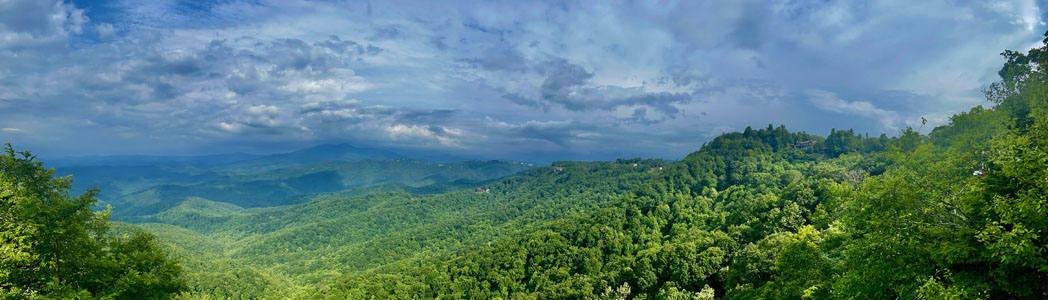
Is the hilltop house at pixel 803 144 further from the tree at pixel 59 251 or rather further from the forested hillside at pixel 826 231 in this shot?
the tree at pixel 59 251

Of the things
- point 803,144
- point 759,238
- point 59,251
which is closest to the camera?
point 59,251

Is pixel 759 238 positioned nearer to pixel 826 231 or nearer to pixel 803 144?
pixel 826 231

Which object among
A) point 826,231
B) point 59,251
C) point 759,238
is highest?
point 59,251

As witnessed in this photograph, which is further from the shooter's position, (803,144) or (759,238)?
(803,144)

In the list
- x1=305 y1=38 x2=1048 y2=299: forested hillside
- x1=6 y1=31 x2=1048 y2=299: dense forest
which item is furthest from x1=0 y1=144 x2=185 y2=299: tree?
x1=305 y1=38 x2=1048 y2=299: forested hillside

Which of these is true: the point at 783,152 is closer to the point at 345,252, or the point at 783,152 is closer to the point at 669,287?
the point at 669,287

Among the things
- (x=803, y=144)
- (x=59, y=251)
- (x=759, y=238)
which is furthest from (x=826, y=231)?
(x=803, y=144)

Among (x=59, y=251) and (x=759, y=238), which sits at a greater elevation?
(x=59, y=251)

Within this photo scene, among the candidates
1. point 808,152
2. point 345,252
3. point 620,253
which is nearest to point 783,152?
point 808,152

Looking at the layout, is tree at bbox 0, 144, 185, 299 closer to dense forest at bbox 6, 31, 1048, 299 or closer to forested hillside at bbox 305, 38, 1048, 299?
dense forest at bbox 6, 31, 1048, 299
